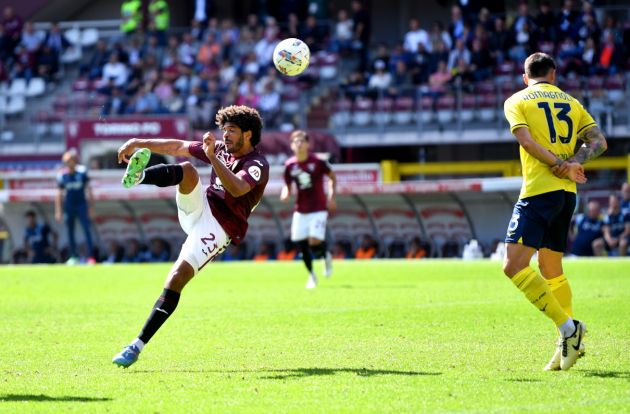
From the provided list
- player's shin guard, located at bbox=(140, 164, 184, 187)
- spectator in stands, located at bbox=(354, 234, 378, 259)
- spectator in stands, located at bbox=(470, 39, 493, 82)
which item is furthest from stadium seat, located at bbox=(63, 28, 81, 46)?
player's shin guard, located at bbox=(140, 164, 184, 187)

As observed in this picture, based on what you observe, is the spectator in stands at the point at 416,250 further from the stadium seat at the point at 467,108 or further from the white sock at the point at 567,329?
the white sock at the point at 567,329

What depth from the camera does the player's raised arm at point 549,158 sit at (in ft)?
26.3

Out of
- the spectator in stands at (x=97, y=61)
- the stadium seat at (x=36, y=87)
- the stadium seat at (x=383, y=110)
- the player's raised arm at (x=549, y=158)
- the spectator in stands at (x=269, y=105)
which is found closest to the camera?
the player's raised arm at (x=549, y=158)

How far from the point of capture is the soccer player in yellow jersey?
8.06 metres

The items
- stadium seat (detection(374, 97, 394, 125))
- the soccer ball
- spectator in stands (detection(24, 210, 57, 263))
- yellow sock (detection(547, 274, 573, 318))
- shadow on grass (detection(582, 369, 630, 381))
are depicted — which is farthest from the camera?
stadium seat (detection(374, 97, 394, 125))

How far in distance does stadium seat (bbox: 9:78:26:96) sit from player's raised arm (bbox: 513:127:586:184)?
28.9 meters

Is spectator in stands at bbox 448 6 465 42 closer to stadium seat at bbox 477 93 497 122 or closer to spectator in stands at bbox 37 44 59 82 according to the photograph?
stadium seat at bbox 477 93 497 122

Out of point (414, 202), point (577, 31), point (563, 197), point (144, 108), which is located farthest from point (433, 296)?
point (144, 108)

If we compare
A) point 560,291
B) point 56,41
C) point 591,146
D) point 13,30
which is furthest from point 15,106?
point 591,146

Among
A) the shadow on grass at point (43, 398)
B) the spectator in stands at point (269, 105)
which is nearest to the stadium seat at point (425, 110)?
the spectator in stands at point (269, 105)

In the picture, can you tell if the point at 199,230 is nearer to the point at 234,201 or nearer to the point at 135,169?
the point at 234,201

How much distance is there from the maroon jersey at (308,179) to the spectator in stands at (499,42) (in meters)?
12.3

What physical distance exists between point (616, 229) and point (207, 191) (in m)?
14.5

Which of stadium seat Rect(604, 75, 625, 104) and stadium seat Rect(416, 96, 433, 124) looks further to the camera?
stadium seat Rect(416, 96, 433, 124)
